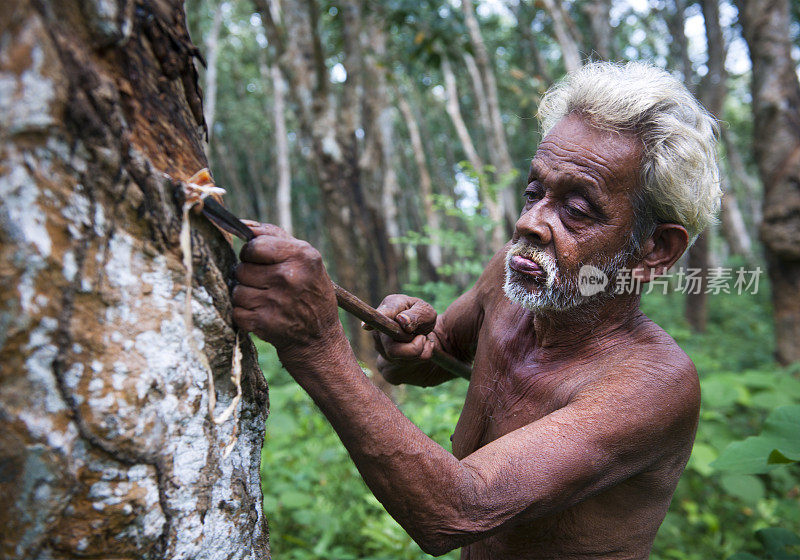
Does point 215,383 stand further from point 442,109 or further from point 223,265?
point 442,109

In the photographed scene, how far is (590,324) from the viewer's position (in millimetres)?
1780

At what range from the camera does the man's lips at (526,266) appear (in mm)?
1728

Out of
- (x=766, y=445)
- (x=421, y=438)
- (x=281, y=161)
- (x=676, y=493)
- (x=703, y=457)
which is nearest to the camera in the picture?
(x=421, y=438)

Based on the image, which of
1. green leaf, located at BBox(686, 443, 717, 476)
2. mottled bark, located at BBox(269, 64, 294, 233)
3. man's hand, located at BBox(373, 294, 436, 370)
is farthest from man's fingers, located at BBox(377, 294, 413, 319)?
mottled bark, located at BBox(269, 64, 294, 233)

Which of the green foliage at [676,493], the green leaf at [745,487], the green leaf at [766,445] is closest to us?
the green leaf at [766,445]

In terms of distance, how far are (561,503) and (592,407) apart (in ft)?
0.83

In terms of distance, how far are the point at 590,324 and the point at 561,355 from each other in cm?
13

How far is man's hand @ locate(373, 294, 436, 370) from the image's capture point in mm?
1826

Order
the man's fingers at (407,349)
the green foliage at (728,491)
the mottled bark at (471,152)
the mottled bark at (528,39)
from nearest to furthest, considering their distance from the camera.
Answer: the man's fingers at (407,349) → the green foliage at (728,491) → the mottled bark at (471,152) → the mottled bark at (528,39)

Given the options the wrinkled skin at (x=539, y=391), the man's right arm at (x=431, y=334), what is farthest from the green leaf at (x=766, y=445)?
the man's right arm at (x=431, y=334)

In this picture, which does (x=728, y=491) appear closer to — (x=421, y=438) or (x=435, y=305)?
(x=435, y=305)

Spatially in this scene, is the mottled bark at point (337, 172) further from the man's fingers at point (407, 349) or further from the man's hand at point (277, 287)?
the man's hand at point (277, 287)

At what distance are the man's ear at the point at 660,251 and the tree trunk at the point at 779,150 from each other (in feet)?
15.2

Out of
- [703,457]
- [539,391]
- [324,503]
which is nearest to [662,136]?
[539,391]
